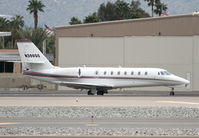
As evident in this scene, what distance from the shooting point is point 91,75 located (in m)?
55.8

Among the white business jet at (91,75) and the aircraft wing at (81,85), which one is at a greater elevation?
the white business jet at (91,75)

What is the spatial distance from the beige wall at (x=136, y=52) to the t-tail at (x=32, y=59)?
1111cm

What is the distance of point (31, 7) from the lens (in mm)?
143875

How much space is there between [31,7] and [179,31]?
3147 inches

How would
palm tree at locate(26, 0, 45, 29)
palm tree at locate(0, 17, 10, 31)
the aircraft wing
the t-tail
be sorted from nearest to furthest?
the aircraft wing → the t-tail → palm tree at locate(0, 17, 10, 31) → palm tree at locate(26, 0, 45, 29)

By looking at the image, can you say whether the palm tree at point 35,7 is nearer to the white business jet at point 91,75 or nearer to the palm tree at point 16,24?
the palm tree at point 16,24

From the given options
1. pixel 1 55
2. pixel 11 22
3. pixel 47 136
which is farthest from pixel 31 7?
pixel 47 136

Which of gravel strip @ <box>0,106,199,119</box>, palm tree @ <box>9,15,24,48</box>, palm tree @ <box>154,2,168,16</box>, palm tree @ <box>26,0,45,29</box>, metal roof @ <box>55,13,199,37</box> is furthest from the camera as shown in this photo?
palm tree @ <box>154,2,168,16</box>

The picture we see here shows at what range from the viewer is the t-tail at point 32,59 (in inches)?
2216


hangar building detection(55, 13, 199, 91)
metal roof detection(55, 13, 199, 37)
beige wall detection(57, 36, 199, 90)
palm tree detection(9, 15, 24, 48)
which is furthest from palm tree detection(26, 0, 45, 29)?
beige wall detection(57, 36, 199, 90)

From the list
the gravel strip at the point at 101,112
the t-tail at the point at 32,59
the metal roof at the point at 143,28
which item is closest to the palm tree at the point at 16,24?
the metal roof at the point at 143,28

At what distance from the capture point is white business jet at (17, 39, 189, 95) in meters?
54.0

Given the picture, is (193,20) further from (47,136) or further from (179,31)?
(47,136)

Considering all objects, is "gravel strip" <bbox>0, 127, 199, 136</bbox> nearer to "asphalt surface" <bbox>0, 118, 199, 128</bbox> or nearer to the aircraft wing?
"asphalt surface" <bbox>0, 118, 199, 128</bbox>
